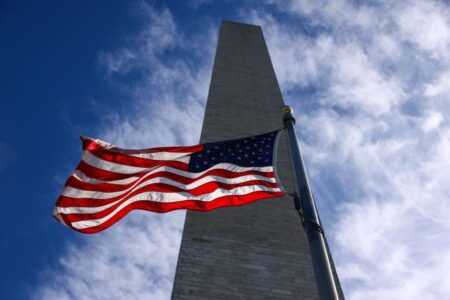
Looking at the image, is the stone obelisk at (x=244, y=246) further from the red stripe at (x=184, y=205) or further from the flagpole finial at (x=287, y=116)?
the flagpole finial at (x=287, y=116)

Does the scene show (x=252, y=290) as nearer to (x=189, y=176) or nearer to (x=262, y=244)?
(x=262, y=244)

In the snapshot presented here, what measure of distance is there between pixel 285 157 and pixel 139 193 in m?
6.06

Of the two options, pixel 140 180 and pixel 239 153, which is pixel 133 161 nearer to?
pixel 140 180

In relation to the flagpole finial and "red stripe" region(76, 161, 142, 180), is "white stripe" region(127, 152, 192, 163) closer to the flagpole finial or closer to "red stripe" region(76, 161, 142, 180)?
"red stripe" region(76, 161, 142, 180)

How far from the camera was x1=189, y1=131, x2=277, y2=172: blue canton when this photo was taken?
6.42 m

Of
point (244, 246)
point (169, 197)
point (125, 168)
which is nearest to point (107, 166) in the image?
point (125, 168)

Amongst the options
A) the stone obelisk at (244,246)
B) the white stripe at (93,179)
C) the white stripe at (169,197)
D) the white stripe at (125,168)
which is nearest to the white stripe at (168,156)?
the white stripe at (125,168)

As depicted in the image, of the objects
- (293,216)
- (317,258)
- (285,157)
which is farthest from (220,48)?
(317,258)

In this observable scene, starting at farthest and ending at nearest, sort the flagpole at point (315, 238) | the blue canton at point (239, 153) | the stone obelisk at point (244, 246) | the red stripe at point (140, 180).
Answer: the stone obelisk at point (244, 246), the blue canton at point (239, 153), the red stripe at point (140, 180), the flagpole at point (315, 238)

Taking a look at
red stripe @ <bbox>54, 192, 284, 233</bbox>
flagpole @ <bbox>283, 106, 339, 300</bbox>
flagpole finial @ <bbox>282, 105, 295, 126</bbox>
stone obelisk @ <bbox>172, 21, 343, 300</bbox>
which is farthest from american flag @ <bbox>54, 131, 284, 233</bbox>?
stone obelisk @ <bbox>172, 21, 343, 300</bbox>

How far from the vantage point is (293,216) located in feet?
32.7

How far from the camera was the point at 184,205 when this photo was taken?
6.12 m

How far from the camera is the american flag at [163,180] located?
6.04 m

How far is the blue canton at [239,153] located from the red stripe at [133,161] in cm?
23
